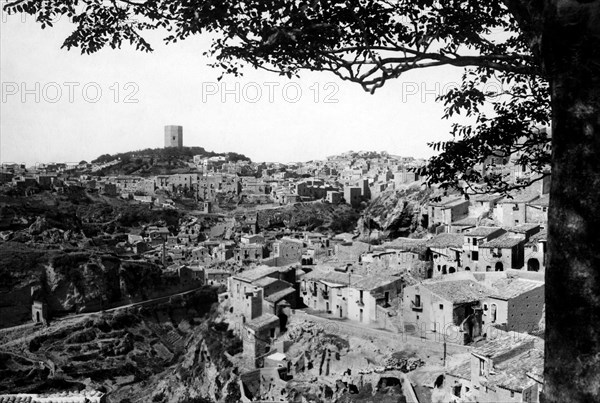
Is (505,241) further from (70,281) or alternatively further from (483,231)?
(70,281)

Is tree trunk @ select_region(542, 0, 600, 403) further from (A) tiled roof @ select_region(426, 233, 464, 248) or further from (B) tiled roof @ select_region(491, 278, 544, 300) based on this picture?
(A) tiled roof @ select_region(426, 233, 464, 248)


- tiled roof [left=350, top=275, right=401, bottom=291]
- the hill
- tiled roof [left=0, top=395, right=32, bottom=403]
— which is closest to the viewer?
tiled roof [left=0, top=395, right=32, bottom=403]

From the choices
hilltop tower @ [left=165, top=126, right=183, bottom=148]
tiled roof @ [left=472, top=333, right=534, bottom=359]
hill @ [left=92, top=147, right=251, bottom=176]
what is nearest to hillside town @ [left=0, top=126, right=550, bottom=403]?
tiled roof @ [left=472, top=333, right=534, bottom=359]

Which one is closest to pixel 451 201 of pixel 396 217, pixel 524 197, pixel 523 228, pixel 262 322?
pixel 524 197

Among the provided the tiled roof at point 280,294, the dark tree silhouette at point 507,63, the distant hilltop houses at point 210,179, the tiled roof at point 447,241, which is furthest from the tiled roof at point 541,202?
the dark tree silhouette at point 507,63

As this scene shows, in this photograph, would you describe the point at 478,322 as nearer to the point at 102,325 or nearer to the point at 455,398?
the point at 455,398

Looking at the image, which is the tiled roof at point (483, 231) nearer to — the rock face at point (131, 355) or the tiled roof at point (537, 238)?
the tiled roof at point (537, 238)
